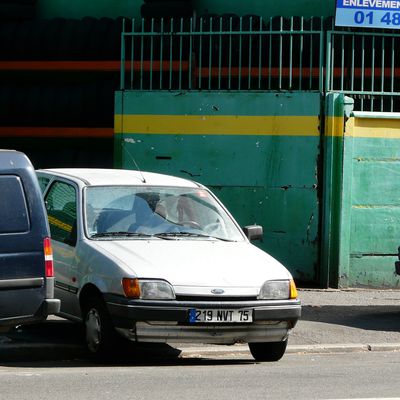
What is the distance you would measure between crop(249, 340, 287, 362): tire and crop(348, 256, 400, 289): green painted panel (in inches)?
195

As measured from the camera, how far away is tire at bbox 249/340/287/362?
1004 centimetres

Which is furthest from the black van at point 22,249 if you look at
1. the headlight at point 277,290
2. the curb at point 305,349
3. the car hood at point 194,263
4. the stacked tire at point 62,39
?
the stacked tire at point 62,39

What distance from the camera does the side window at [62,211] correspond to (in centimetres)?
1048

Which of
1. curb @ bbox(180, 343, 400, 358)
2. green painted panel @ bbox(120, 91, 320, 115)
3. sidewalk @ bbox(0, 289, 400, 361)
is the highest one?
green painted panel @ bbox(120, 91, 320, 115)

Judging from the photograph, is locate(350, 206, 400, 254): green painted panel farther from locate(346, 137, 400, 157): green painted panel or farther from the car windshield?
the car windshield

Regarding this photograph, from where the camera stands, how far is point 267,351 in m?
10.1

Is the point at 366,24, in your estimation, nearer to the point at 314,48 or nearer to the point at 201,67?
the point at 314,48

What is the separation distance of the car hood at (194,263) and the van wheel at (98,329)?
444 mm

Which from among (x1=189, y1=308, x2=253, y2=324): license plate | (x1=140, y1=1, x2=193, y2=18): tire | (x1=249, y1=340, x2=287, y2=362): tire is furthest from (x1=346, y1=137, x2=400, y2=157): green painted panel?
(x1=189, y1=308, x2=253, y2=324): license plate

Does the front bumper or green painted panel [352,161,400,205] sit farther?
green painted panel [352,161,400,205]

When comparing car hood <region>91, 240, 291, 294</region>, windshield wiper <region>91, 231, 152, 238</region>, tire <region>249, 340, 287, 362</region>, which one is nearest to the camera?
car hood <region>91, 240, 291, 294</region>

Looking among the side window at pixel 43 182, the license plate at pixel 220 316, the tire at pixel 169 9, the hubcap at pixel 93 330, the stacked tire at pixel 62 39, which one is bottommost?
the hubcap at pixel 93 330

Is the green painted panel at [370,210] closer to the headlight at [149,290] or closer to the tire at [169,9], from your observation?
the tire at [169,9]

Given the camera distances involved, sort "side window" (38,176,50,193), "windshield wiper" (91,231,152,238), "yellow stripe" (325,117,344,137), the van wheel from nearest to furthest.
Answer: the van wheel < "windshield wiper" (91,231,152,238) < "side window" (38,176,50,193) < "yellow stripe" (325,117,344,137)
